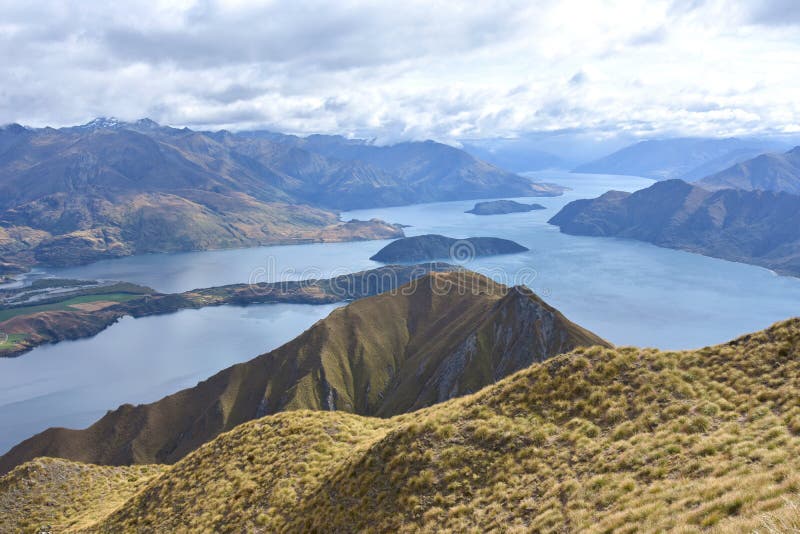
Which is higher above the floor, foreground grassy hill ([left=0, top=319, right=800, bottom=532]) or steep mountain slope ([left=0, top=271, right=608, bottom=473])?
foreground grassy hill ([left=0, top=319, right=800, bottom=532])

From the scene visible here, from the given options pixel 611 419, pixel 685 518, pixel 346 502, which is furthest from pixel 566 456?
pixel 346 502

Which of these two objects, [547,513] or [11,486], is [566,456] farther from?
[11,486]

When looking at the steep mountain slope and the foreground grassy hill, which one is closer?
the foreground grassy hill

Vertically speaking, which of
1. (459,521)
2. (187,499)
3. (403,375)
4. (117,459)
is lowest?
(117,459)

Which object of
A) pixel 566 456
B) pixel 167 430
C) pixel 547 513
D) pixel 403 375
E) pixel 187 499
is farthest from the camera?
pixel 403 375
